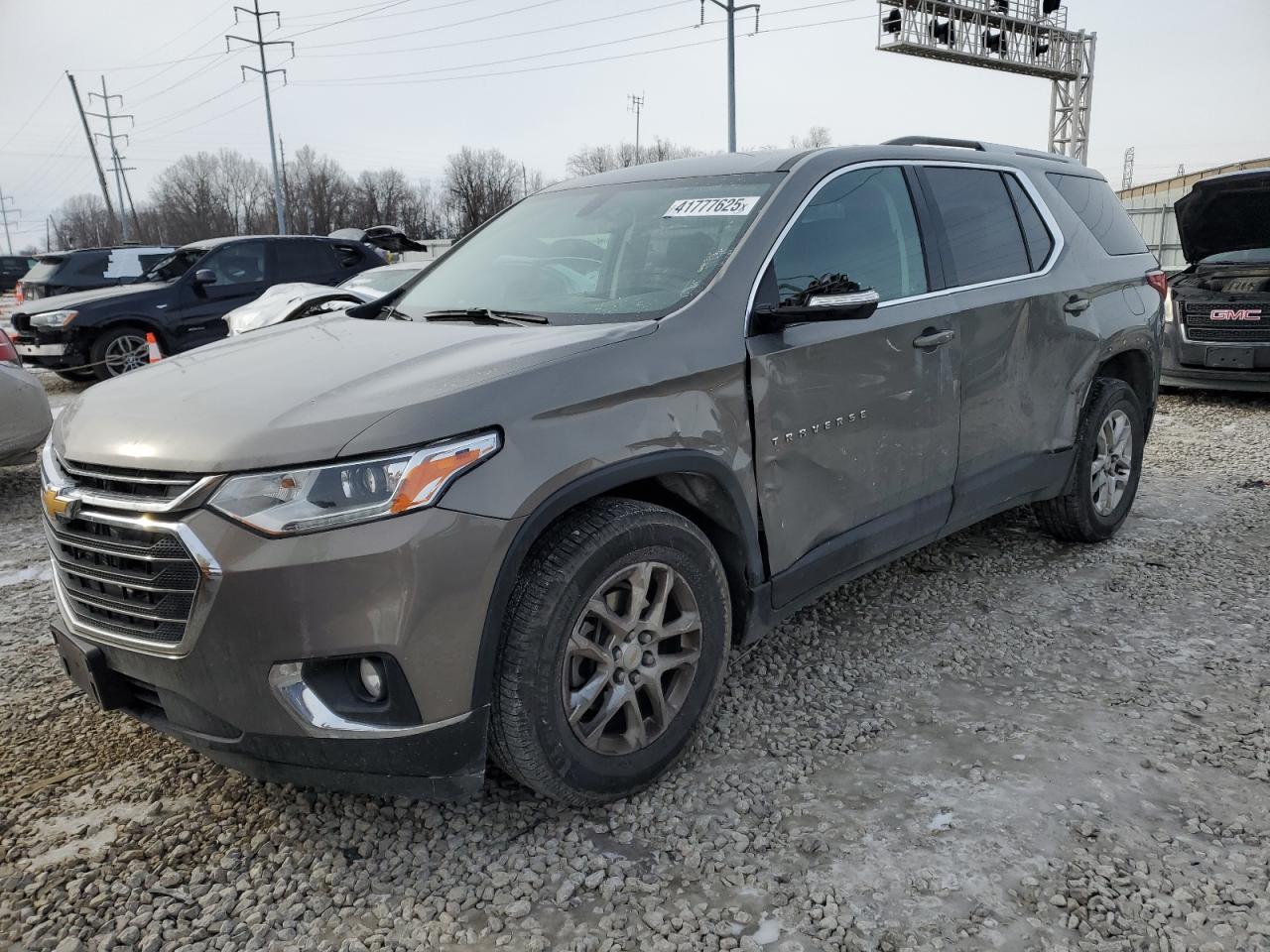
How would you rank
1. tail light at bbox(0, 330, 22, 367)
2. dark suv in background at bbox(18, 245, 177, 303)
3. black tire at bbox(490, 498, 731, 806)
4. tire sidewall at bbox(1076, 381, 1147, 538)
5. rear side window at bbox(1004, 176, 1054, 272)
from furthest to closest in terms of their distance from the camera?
dark suv in background at bbox(18, 245, 177, 303), tail light at bbox(0, 330, 22, 367), tire sidewall at bbox(1076, 381, 1147, 538), rear side window at bbox(1004, 176, 1054, 272), black tire at bbox(490, 498, 731, 806)

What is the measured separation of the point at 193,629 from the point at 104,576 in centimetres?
37

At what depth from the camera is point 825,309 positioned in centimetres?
266

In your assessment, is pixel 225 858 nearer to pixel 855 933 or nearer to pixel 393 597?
pixel 393 597

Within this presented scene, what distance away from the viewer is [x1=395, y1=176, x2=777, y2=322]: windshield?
2.90 m

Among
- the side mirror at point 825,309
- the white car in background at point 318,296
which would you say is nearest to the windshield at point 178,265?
the white car in background at point 318,296

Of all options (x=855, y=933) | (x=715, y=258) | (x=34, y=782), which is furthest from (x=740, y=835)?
(x=34, y=782)

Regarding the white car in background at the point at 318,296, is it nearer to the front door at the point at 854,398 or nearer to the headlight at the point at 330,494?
the front door at the point at 854,398

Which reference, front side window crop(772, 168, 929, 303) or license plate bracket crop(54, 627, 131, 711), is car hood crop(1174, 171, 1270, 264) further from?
license plate bracket crop(54, 627, 131, 711)

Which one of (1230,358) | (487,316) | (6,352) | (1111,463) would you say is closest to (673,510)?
(487,316)

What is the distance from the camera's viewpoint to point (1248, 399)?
9023 mm

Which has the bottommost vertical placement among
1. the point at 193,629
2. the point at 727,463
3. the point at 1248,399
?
the point at 1248,399

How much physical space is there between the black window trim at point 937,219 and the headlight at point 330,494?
1.16 m

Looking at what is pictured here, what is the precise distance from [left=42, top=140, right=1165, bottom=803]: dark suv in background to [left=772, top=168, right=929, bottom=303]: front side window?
1 centimetres

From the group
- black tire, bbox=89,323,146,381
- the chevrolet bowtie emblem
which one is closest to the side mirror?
the chevrolet bowtie emblem
